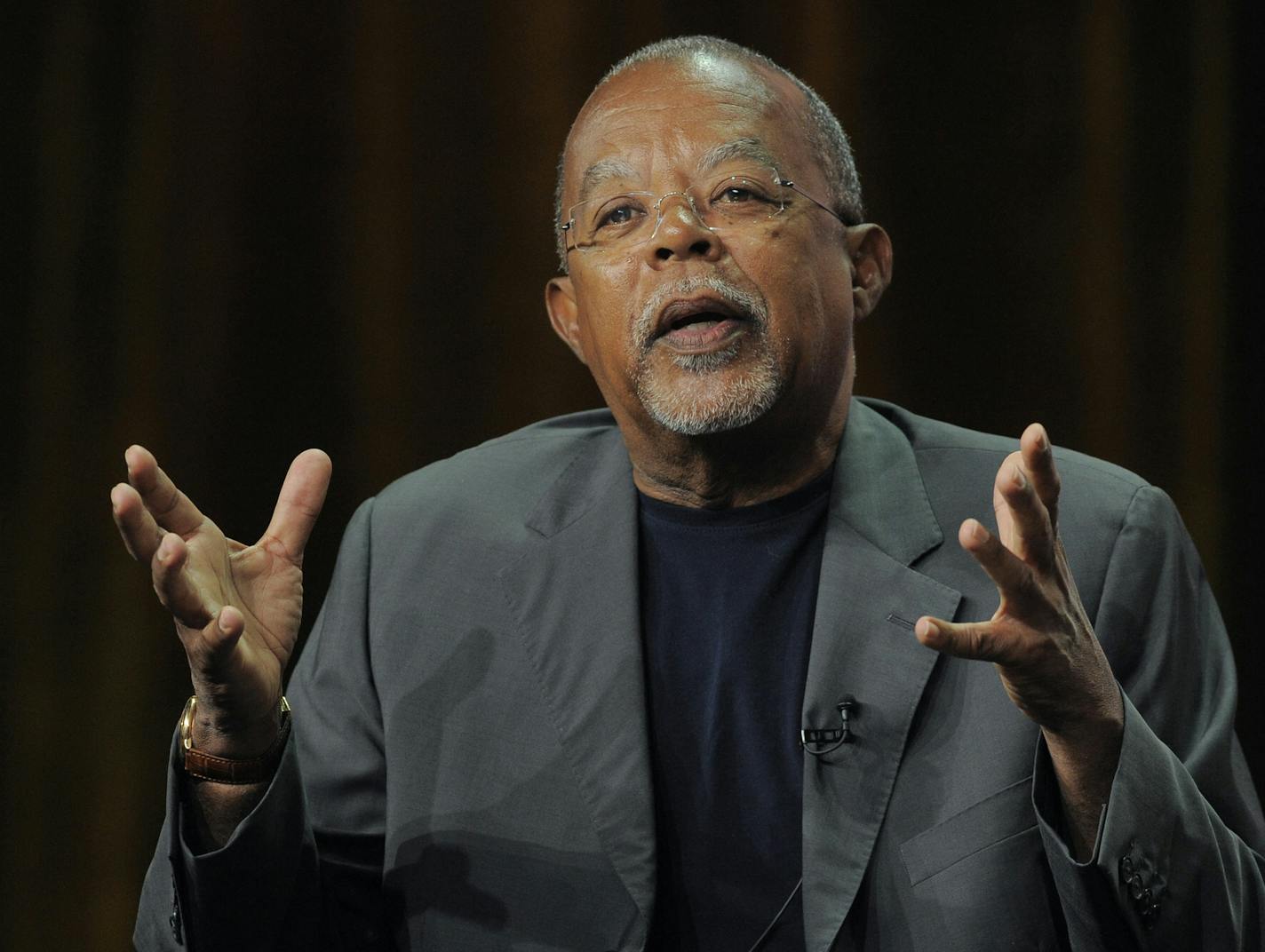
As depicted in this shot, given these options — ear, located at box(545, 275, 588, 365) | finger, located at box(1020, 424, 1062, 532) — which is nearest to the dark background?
ear, located at box(545, 275, 588, 365)

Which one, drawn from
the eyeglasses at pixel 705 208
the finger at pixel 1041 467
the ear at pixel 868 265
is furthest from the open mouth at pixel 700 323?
the finger at pixel 1041 467

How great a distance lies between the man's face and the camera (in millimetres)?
1776

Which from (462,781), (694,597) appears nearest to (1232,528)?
(694,597)

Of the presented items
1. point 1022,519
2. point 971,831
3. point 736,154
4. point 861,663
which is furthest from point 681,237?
point 971,831

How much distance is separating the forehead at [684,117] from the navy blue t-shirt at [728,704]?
0.46m

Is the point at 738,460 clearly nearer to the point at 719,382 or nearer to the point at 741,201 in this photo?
the point at 719,382

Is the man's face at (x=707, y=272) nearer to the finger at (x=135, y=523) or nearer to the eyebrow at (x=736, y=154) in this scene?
the eyebrow at (x=736, y=154)

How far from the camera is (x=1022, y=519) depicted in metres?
1.26

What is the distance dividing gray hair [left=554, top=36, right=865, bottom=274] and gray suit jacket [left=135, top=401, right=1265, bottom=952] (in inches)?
12.3

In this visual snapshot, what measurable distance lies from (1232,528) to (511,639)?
1382 millimetres

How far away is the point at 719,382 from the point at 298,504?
1.75ft

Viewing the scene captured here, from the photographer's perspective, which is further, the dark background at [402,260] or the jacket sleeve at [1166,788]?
the dark background at [402,260]

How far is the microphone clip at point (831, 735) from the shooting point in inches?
63.7

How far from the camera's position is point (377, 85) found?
247 centimetres
